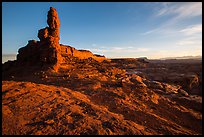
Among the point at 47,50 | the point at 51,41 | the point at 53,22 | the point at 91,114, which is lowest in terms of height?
the point at 91,114

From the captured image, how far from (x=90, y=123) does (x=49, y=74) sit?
510 inches

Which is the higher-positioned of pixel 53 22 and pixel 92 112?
pixel 53 22

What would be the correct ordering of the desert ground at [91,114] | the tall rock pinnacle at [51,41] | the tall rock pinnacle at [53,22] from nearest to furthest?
1. the desert ground at [91,114]
2. the tall rock pinnacle at [51,41]
3. the tall rock pinnacle at [53,22]

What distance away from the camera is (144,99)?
A: 1106cm

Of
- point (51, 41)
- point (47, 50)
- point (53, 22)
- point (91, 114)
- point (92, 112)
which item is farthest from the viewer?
point (53, 22)

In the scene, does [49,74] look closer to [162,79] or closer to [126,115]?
[126,115]

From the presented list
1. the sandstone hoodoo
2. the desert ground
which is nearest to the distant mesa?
the sandstone hoodoo

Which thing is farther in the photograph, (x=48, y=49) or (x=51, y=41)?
(x=51, y=41)

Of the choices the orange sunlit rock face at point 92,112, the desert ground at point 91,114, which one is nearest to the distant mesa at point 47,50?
the orange sunlit rock face at point 92,112

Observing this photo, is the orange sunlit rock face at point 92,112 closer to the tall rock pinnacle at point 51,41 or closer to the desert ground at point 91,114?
the desert ground at point 91,114

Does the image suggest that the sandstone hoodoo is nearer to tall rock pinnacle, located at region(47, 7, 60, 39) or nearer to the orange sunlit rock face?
tall rock pinnacle, located at region(47, 7, 60, 39)

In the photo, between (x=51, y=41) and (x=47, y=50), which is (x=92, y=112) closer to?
(x=47, y=50)

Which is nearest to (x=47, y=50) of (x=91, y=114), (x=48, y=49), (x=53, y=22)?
(x=48, y=49)

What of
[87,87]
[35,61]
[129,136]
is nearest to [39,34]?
[35,61]
